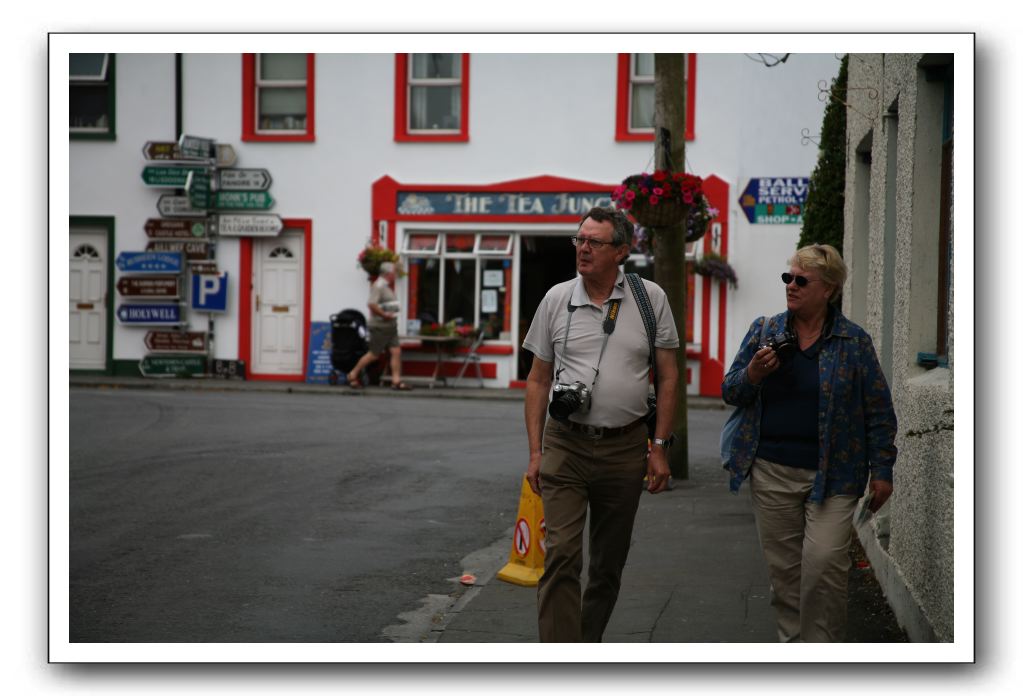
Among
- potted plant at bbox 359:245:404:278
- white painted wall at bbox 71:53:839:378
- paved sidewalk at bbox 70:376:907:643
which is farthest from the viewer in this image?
potted plant at bbox 359:245:404:278

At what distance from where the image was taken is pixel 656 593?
24.1ft

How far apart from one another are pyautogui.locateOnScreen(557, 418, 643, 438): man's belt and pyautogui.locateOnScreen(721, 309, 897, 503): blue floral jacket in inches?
18.3

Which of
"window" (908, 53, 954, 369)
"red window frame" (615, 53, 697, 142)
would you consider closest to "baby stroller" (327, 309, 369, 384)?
"red window frame" (615, 53, 697, 142)

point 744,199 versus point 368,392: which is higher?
point 744,199

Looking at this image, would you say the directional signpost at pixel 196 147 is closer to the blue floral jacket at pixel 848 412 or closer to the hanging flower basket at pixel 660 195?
the hanging flower basket at pixel 660 195

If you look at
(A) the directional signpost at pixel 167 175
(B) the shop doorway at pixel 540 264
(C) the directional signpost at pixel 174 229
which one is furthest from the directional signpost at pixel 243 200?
(B) the shop doorway at pixel 540 264

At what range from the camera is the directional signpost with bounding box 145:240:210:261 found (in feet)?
74.4

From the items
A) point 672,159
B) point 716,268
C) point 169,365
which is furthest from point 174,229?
point 672,159

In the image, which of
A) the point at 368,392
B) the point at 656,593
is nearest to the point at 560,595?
the point at 656,593

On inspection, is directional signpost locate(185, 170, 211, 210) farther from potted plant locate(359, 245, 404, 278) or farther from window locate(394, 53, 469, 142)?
window locate(394, 53, 469, 142)

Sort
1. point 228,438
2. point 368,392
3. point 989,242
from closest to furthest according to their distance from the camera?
point 989,242 < point 228,438 < point 368,392
